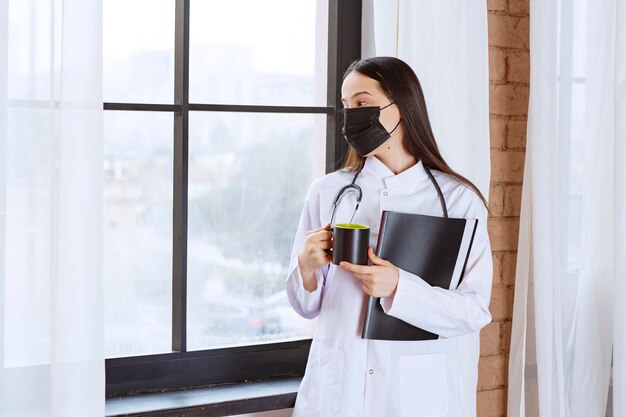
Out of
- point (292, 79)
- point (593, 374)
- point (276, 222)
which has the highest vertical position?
point (292, 79)

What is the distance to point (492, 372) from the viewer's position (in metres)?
2.57

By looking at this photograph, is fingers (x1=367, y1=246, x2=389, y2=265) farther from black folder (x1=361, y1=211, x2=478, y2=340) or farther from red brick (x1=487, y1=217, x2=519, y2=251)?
red brick (x1=487, y1=217, x2=519, y2=251)

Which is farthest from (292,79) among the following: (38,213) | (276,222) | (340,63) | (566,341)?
(566,341)

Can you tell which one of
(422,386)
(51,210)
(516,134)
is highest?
(516,134)

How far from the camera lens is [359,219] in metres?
1.92

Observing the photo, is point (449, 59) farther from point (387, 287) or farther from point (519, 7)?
point (387, 287)

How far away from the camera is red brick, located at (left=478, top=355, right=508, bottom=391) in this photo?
2547mm

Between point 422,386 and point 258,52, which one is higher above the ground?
point 258,52

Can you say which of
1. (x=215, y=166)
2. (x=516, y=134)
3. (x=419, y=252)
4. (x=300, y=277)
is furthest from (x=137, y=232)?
(x=516, y=134)

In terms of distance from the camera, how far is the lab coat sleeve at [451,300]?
1811mm

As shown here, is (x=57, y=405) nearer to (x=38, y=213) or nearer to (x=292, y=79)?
(x=38, y=213)

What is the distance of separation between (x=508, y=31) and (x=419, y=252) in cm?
97

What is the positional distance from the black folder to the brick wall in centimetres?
67

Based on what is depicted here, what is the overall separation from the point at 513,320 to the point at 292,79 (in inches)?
38.0
